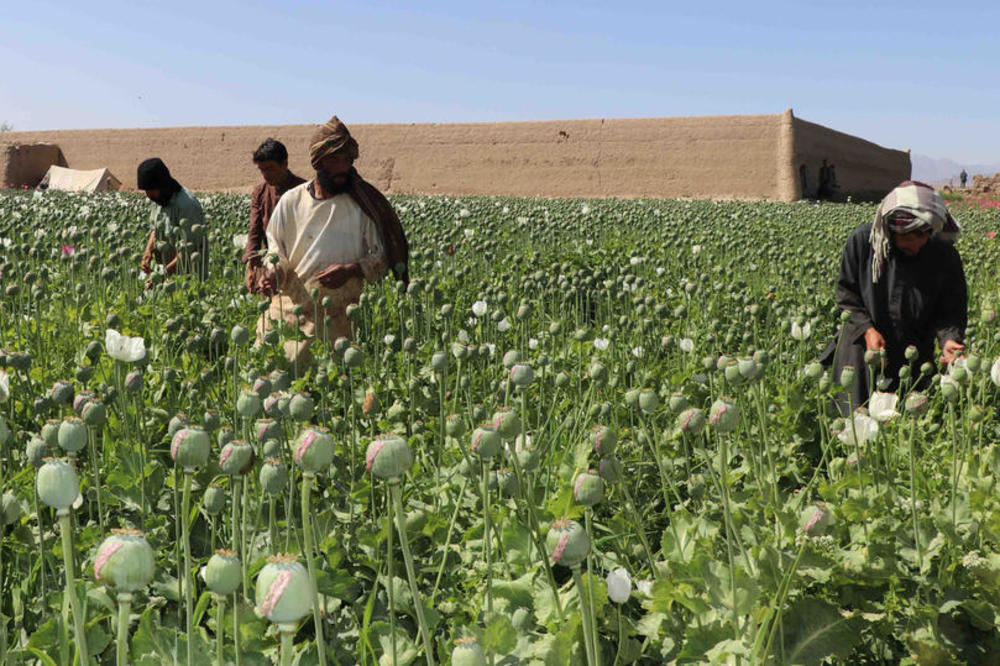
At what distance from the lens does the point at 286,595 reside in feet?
3.79

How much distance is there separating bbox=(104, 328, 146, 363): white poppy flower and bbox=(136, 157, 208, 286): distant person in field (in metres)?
3.29

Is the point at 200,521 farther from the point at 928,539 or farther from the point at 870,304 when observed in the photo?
the point at 870,304

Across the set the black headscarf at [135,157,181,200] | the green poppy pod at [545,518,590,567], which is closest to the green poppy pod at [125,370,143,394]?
the green poppy pod at [545,518,590,567]

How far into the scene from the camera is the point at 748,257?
7.70 meters

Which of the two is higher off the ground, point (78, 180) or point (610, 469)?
point (78, 180)

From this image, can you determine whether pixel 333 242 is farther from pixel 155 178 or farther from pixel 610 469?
pixel 610 469

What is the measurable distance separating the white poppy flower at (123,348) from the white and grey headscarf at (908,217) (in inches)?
114

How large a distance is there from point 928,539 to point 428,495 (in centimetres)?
141

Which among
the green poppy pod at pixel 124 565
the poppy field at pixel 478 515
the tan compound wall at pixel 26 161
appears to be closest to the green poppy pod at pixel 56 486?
the poppy field at pixel 478 515

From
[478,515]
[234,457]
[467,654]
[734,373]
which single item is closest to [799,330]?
[734,373]

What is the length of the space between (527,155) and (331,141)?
27.6 metres

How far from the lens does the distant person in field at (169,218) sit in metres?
6.01

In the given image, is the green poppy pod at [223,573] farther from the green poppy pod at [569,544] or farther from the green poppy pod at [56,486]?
the green poppy pod at [569,544]

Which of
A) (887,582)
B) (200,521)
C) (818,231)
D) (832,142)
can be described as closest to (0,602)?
(200,521)
